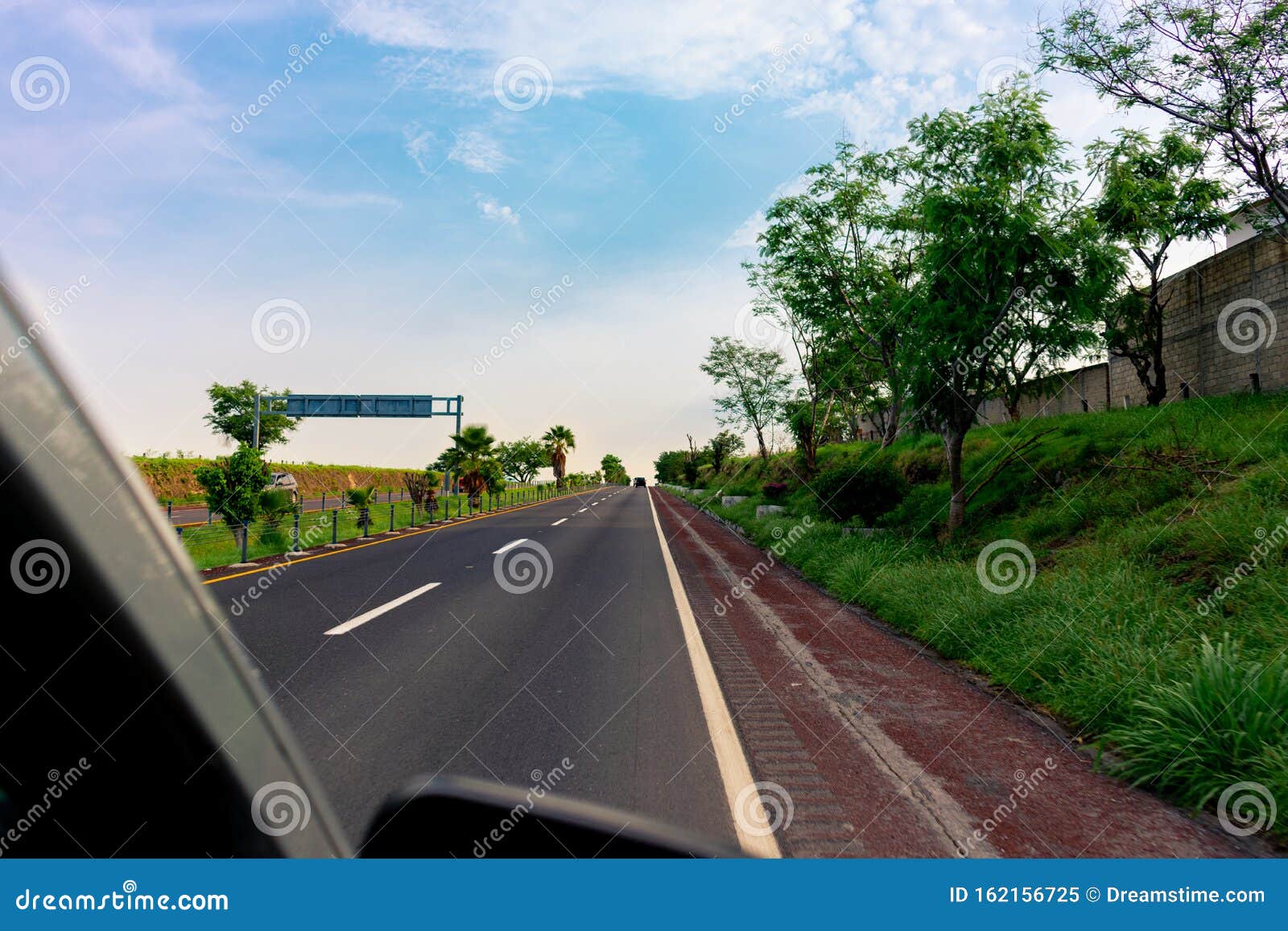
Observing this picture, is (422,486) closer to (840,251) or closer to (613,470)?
(840,251)

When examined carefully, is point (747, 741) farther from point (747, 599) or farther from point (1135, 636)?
point (747, 599)

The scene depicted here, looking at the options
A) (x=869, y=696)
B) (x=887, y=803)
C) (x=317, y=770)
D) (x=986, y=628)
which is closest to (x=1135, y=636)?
(x=986, y=628)

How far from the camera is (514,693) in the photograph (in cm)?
526

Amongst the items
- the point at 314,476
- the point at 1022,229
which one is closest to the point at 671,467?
the point at 314,476

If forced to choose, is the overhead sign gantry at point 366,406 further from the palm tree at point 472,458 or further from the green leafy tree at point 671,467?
the green leafy tree at point 671,467

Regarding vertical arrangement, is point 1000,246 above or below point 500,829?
above

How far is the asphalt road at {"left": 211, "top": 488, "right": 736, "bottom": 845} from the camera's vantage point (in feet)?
12.2

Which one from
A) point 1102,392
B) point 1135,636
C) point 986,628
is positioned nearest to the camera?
point 1135,636

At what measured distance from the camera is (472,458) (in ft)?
112

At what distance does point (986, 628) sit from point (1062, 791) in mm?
3156

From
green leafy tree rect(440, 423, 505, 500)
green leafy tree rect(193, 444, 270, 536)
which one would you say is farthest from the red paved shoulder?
green leafy tree rect(440, 423, 505, 500)

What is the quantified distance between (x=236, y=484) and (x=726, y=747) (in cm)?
1508

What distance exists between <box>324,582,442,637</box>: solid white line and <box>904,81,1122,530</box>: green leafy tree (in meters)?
8.85

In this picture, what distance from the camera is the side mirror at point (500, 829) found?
39.4 inches
